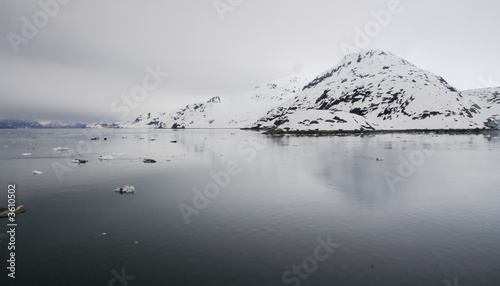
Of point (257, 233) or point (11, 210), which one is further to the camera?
point (11, 210)

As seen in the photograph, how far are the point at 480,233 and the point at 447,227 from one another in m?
1.42

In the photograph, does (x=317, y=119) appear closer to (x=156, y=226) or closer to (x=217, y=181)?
(x=217, y=181)

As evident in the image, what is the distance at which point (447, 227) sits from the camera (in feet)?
51.1

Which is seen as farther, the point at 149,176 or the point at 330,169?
the point at 330,169

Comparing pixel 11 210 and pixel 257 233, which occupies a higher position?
pixel 11 210

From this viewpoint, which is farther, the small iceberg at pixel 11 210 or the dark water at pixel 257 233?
the small iceberg at pixel 11 210

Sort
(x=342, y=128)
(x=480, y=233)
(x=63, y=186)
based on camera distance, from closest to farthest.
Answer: (x=480, y=233) → (x=63, y=186) → (x=342, y=128)

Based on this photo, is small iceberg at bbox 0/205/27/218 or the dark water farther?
small iceberg at bbox 0/205/27/218

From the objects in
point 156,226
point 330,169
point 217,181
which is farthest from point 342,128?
A: point 156,226

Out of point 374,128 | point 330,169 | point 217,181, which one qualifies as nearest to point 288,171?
point 330,169

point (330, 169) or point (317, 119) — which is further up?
point (317, 119)

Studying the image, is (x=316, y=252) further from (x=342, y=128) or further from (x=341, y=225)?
(x=342, y=128)

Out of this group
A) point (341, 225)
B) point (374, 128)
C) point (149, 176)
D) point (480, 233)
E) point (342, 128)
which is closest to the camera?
point (480, 233)

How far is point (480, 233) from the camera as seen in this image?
48.3ft
